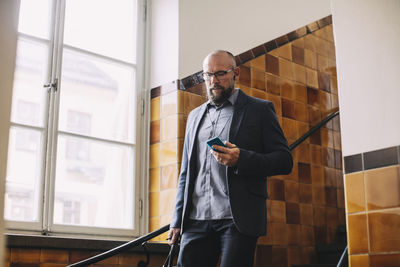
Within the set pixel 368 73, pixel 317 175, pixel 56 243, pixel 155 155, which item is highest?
pixel 368 73

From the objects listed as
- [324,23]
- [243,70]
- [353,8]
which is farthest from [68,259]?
[324,23]

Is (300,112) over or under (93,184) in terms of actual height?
over

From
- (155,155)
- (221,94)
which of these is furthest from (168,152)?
(221,94)

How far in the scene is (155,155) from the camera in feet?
12.8

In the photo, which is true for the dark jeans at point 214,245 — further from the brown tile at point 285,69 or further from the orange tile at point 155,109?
the brown tile at point 285,69

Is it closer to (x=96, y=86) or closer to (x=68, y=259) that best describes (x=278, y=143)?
(x=68, y=259)

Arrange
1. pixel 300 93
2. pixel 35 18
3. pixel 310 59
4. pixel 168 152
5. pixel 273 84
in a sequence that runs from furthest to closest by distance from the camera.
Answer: pixel 310 59
pixel 300 93
pixel 273 84
pixel 168 152
pixel 35 18

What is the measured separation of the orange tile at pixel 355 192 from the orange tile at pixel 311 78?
7.21 feet

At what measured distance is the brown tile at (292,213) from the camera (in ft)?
13.1

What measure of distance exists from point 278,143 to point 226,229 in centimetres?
44

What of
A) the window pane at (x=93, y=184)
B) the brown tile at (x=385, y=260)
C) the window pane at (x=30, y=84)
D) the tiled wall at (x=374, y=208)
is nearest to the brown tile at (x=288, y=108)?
the window pane at (x=93, y=184)

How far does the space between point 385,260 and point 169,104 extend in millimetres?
2127

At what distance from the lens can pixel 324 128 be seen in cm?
450

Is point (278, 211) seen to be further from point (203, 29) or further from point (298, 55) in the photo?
point (203, 29)
